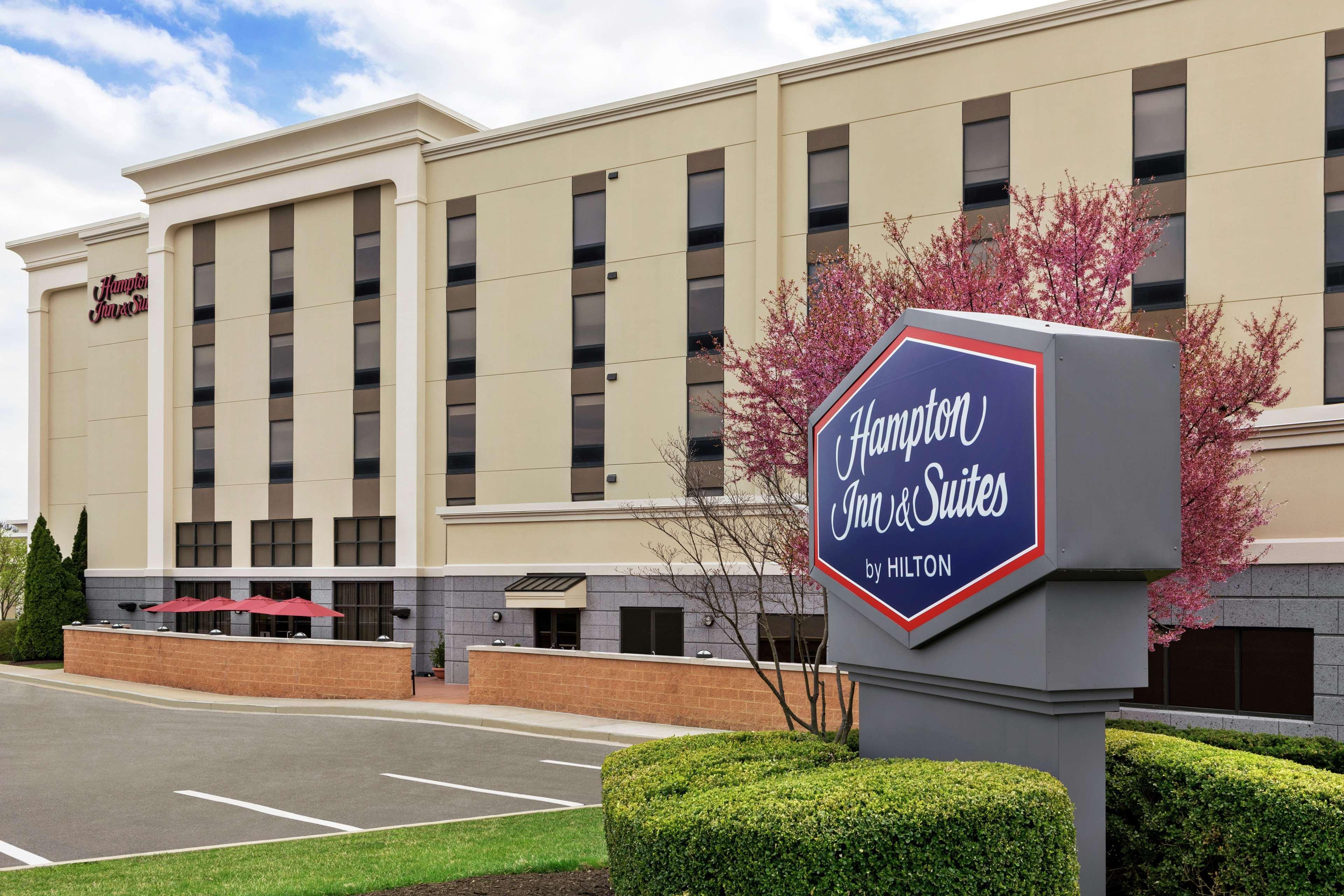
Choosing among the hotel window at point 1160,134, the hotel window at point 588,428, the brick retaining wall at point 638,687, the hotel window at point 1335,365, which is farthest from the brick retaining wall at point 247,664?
the hotel window at point 1335,365

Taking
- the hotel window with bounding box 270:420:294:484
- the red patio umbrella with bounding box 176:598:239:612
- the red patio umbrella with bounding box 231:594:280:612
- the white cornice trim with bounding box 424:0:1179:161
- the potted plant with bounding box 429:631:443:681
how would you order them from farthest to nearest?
the hotel window with bounding box 270:420:294:484 → the red patio umbrella with bounding box 176:598:239:612 → the potted plant with bounding box 429:631:443:681 → the red patio umbrella with bounding box 231:594:280:612 → the white cornice trim with bounding box 424:0:1179:161

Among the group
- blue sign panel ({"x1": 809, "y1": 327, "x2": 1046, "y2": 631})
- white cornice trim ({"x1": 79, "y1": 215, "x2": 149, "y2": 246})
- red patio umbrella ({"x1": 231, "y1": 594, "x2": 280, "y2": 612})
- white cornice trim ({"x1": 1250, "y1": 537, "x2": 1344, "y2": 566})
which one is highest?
white cornice trim ({"x1": 79, "y1": 215, "x2": 149, "y2": 246})

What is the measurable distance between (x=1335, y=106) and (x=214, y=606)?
3422 cm

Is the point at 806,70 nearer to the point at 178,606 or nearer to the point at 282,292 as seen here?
the point at 282,292

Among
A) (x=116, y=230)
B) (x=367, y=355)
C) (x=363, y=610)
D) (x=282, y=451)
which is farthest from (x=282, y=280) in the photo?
(x=363, y=610)

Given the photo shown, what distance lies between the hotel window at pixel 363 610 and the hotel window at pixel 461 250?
10.2m

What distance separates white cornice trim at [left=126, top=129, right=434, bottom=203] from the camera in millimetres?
35906

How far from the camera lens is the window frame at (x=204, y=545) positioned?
4044 cm

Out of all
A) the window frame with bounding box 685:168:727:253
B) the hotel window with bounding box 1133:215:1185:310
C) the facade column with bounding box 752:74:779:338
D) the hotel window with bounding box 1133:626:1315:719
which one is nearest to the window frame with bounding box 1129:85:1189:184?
the hotel window with bounding box 1133:215:1185:310

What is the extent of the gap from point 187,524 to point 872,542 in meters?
39.3

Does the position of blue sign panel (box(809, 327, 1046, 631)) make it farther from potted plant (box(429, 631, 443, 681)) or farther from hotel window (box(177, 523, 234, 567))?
hotel window (box(177, 523, 234, 567))

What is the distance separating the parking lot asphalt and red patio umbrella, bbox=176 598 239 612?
1002 centimetres

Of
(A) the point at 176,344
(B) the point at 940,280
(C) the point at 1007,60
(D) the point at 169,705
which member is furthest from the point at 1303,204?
(A) the point at 176,344

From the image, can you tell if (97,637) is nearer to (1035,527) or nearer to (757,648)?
(757,648)
